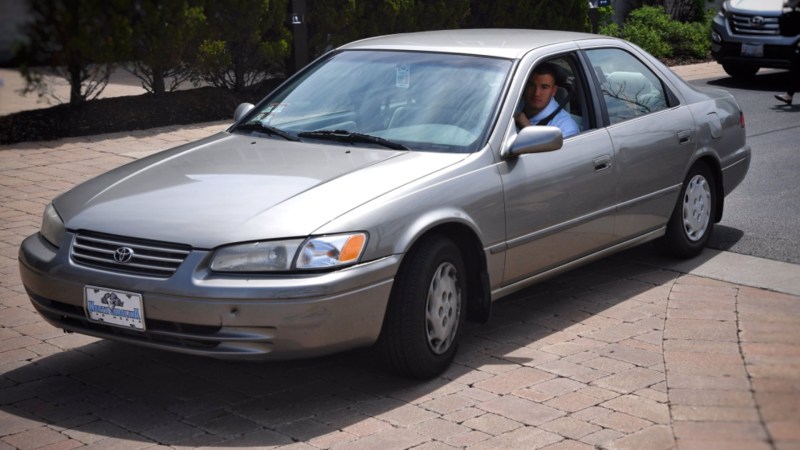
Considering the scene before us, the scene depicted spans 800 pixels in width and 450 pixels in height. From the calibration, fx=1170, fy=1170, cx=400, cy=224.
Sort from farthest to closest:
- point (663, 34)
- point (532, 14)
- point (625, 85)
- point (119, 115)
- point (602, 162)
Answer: point (663, 34)
point (532, 14)
point (119, 115)
point (625, 85)
point (602, 162)

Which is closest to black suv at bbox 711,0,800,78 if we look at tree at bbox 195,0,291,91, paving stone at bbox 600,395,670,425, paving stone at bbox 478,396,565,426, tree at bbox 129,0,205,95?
tree at bbox 195,0,291,91

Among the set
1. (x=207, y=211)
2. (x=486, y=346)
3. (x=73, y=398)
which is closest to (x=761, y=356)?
(x=486, y=346)

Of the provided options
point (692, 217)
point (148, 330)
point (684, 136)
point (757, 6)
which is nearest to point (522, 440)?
point (148, 330)

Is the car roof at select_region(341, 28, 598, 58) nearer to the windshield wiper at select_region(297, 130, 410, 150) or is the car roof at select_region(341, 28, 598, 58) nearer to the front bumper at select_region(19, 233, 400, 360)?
the windshield wiper at select_region(297, 130, 410, 150)

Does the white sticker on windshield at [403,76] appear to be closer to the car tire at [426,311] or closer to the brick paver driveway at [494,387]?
the car tire at [426,311]

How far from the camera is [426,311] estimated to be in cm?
532

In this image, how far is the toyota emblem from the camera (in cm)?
503

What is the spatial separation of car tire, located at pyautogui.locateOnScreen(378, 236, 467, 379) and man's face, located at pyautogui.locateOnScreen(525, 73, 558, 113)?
1.38m

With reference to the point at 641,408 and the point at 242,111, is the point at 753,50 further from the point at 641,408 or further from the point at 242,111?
the point at 641,408

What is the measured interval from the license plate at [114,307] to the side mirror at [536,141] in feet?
6.64

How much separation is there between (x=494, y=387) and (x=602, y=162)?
170 centimetres

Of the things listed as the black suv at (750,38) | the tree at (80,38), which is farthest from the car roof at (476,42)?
the black suv at (750,38)

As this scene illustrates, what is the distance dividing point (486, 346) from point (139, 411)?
1818 millimetres

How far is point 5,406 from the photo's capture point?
5.18 m
